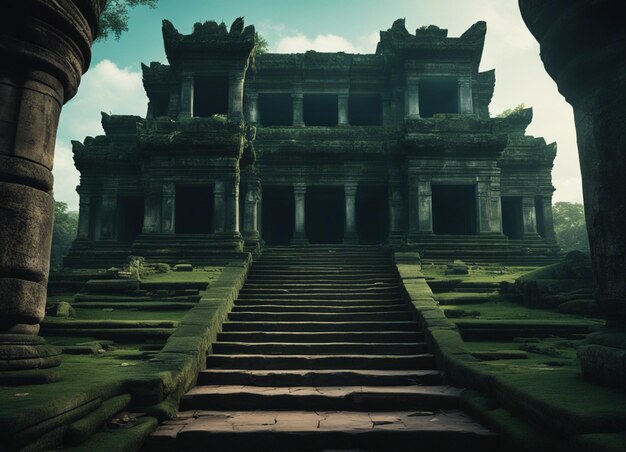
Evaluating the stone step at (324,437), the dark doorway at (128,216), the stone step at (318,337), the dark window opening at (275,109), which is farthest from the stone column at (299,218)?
the stone step at (324,437)

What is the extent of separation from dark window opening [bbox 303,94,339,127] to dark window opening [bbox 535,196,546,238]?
10748 mm

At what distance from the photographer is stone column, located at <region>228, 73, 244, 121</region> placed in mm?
19328

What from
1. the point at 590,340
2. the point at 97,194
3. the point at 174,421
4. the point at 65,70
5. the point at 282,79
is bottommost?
the point at 174,421

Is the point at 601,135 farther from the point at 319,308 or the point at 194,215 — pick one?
the point at 194,215

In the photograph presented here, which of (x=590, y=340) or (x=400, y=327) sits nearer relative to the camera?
(x=590, y=340)

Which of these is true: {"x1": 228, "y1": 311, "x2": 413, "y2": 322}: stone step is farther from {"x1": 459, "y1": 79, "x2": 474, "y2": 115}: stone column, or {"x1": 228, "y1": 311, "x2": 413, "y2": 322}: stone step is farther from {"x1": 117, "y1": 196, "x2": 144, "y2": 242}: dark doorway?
{"x1": 117, "y1": 196, "x2": 144, "y2": 242}: dark doorway

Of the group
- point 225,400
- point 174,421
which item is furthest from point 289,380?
point 174,421

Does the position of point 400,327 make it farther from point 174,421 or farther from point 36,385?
point 36,385

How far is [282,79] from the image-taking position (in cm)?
2230

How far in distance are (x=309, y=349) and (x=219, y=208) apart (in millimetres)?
10387

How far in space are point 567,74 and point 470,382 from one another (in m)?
3.20

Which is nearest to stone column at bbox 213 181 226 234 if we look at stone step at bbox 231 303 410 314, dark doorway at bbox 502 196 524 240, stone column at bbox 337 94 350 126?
stone column at bbox 337 94 350 126

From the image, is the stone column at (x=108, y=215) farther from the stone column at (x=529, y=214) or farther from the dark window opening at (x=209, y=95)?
the stone column at (x=529, y=214)

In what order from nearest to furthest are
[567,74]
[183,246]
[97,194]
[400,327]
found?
[567,74] < [400,327] < [183,246] < [97,194]
